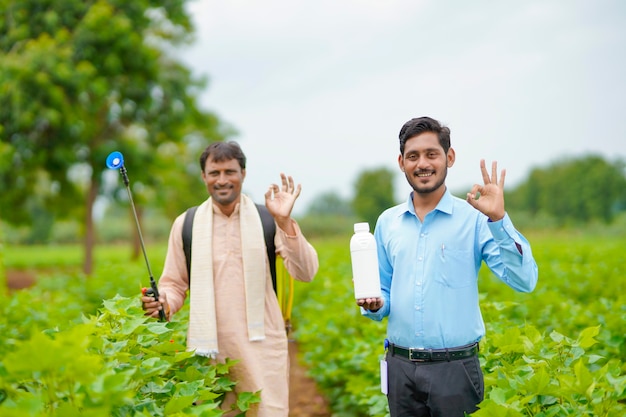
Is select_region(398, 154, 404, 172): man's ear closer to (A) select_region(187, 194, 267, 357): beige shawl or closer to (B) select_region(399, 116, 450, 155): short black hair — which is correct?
(B) select_region(399, 116, 450, 155): short black hair

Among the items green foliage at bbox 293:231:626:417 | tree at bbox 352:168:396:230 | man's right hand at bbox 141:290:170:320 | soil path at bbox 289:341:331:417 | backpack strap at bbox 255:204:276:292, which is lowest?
soil path at bbox 289:341:331:417

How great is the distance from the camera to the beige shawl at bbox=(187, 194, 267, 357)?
3453 mm

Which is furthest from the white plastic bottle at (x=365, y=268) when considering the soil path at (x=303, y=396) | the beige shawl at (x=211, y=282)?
the soil path at (x=303, y=396)

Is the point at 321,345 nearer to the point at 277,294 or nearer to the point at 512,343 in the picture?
the point at 277,294

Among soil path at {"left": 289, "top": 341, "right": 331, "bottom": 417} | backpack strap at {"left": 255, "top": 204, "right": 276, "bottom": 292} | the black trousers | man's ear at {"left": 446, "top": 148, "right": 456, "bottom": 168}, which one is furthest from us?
soil path at {"left": 289, "top": 341, "right": 331, "bottom": 417}

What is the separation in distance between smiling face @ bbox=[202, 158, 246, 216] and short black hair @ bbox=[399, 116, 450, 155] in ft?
3.77

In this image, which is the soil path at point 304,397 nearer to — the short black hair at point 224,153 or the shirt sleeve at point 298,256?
the shirt sleeve at point 298,256

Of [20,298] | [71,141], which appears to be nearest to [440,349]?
[20,298]

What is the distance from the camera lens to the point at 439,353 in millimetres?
2680

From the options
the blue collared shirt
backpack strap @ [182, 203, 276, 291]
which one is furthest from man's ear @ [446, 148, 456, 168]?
backpack strap @ [182, 203, 276, 291]

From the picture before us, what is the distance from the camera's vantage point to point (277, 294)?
3.73 meters

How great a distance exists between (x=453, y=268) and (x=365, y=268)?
396mm

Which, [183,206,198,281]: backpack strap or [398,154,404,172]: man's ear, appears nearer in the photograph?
[398,154,404,172]: man's ear

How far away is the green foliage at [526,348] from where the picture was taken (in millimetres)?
2348
